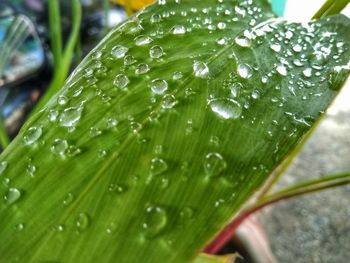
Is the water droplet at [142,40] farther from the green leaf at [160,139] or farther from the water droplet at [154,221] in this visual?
the water droplet at [154,221]

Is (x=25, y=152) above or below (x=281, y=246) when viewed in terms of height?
above

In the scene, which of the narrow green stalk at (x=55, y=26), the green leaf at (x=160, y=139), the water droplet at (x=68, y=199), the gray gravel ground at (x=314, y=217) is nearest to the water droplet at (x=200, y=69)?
the green leaf at (x=160, y=139)

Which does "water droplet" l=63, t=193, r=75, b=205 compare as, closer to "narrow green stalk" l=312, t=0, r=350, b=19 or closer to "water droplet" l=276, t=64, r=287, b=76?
"water droplet" l=276, t=64, r=287, b=76

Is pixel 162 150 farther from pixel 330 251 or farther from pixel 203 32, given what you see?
pixel 330 251

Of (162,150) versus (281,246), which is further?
(281,246)

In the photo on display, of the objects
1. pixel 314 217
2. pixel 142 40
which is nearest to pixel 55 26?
pixel 142 40

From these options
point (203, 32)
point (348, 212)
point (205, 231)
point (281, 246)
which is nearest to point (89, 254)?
point (205, 231)
